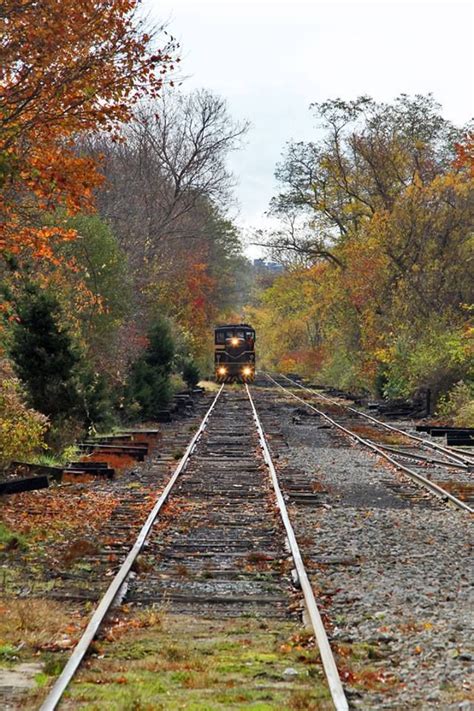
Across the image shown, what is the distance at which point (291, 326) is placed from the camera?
85.0m

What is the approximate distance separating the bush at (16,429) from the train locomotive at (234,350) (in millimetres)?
38019

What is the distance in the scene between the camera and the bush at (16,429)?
14.8 meters

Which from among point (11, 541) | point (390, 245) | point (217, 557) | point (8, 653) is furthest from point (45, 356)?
point (390, 245)

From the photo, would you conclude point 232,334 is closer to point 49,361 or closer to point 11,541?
point 49,361

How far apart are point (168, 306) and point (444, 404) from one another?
52.1 feet

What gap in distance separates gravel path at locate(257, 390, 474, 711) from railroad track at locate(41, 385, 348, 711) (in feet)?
0.84

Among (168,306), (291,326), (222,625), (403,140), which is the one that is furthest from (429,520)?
(291,326)

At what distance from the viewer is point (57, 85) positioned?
41.3 feet

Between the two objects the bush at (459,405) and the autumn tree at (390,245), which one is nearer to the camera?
the bush at (459,405)

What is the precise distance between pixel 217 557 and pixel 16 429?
6564 mm

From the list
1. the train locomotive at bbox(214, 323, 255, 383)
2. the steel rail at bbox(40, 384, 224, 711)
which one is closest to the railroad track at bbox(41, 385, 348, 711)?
the steel rail at bbox(40, 384, 224, 711)

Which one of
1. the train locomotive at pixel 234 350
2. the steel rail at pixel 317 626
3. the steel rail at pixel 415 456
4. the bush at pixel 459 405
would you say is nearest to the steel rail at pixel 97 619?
the steel rail at pixel 317 626

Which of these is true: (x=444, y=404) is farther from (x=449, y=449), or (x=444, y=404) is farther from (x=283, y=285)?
(x=283, y=285)

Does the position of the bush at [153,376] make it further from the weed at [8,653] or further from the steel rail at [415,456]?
the weed at [8,653]
